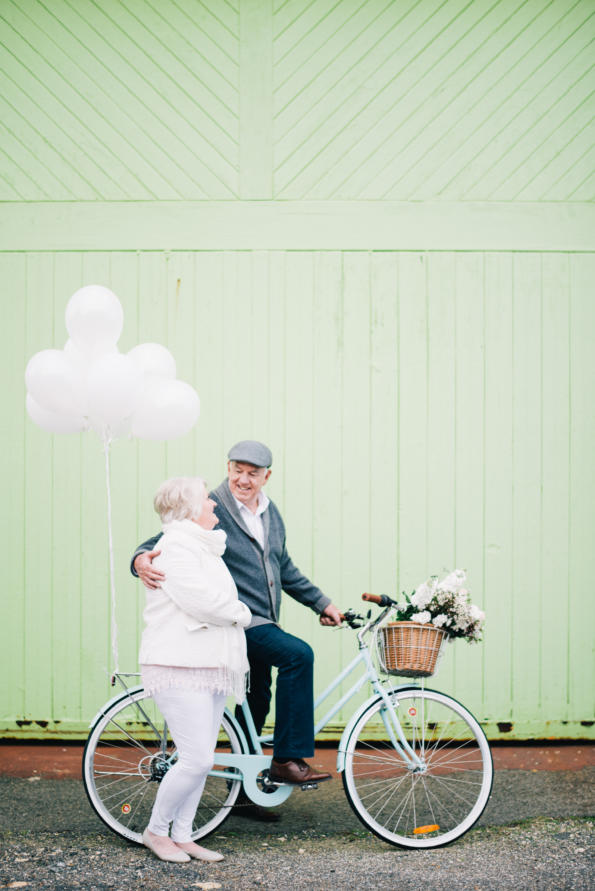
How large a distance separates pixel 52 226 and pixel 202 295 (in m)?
1.03

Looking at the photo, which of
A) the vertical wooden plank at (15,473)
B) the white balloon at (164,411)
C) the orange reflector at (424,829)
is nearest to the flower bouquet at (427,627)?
the orange reflector at (424,829)

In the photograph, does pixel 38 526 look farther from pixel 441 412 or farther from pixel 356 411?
pixel 441 412

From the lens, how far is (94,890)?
3195 mm

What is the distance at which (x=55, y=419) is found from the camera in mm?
3721

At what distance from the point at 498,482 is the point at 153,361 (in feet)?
7.87

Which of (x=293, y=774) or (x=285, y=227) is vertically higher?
(x=285, y=227)

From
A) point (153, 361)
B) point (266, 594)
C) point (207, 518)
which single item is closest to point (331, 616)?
point (266, 594)

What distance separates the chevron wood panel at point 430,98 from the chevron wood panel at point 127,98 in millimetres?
380

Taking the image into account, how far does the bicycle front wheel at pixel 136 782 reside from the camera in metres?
3.62

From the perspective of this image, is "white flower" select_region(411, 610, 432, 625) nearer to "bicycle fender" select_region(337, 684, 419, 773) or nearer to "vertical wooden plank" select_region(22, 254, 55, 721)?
"bicycle fender" select_region(337, 684, 419, 773)

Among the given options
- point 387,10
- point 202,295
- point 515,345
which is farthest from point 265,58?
point 515,345

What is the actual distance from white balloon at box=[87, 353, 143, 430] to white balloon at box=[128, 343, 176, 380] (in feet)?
0.51

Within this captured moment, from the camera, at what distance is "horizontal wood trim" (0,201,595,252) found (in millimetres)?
5145

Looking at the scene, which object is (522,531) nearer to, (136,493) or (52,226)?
(136,493)
